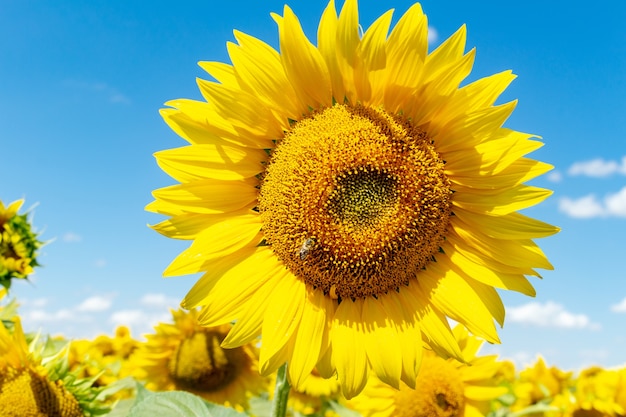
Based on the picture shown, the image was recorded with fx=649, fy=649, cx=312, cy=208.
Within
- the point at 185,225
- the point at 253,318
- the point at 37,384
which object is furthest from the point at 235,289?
the point at 37,384

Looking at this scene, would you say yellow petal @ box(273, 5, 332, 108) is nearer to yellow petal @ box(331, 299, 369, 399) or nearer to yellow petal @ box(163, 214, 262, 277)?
yellow petal @ box(163, 214, 262, 277)

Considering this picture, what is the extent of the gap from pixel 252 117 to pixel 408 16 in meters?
0.87

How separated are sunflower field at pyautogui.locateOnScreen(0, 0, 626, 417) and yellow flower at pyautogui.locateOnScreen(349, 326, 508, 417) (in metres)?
1.48

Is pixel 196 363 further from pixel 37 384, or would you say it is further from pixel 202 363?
pixel 37 384

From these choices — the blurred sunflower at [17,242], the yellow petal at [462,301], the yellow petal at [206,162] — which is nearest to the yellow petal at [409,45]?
the yellow petal at [206,162]

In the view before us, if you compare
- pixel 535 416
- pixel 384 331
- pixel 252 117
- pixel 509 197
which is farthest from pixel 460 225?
pixel 535 416

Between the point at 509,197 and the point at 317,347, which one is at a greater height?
the point at 509,197

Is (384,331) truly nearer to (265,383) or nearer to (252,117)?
(252,117)

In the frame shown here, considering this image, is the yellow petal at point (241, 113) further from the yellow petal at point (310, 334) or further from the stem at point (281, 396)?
the stem at point (281, 396)

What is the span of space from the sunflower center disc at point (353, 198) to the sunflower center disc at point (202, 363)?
12.6 feet

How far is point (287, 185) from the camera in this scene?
10.3 feet

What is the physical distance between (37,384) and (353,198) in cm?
256

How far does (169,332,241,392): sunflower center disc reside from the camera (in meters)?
6.77

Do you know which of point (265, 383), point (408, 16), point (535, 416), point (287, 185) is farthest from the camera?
point (265, 383)
